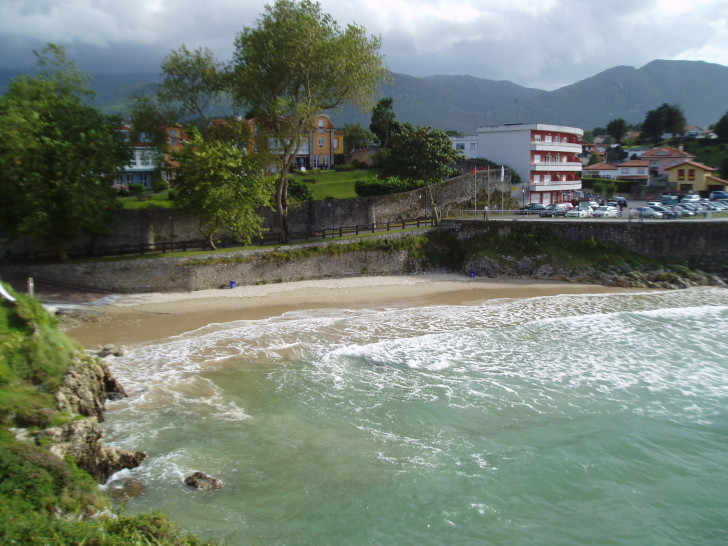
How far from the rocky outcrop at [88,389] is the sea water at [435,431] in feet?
1.60

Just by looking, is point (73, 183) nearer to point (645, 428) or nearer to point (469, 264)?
point (469, 264)

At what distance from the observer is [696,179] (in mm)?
53531

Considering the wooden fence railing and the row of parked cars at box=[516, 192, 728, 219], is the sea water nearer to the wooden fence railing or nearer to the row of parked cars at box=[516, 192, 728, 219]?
the wooden fence railing

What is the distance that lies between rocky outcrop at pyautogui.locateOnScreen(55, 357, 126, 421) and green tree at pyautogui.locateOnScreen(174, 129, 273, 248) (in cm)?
1336

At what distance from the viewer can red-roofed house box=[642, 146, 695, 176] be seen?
6075cm

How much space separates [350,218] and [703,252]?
21.3 meters

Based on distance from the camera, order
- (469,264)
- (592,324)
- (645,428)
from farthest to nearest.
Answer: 1. (469,264)
2. (592,324)
3. (645,428)

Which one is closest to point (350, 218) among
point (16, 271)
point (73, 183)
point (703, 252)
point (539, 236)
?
point (539, 236)

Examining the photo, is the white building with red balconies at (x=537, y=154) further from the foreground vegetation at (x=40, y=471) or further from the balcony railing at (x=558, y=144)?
the foreground vegetation at (x=40, y=471)

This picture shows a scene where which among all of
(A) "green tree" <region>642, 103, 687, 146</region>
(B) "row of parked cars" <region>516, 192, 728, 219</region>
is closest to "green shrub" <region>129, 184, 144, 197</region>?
(B) "row of parked cars" <region>516, 192, 728, 219</region>

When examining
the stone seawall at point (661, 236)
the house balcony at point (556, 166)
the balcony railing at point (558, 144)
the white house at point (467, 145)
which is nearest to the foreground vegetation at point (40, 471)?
the stone seawall at point (661, 236)

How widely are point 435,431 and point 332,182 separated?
3367cm

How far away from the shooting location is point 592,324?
21.9 metres

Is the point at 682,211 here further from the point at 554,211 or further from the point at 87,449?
the point at 87,449
